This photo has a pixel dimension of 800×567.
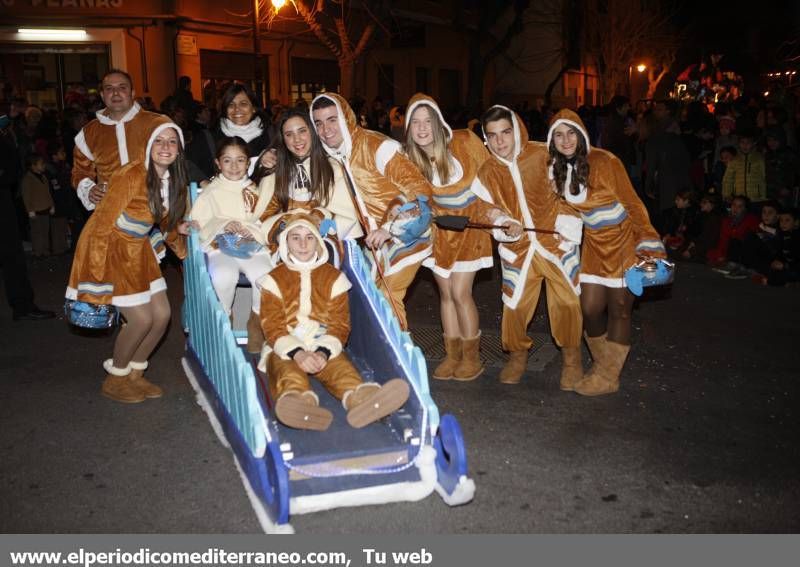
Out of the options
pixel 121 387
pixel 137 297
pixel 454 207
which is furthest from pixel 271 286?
pixel 121 387

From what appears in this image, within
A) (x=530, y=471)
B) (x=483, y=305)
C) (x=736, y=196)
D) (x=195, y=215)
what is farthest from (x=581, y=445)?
(x=736, y=196)

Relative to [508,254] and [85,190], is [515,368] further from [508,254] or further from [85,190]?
[85,190]

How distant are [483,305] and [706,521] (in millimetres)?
4626

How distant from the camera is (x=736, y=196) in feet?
33.0

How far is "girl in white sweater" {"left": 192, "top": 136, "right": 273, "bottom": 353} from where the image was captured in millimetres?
5555

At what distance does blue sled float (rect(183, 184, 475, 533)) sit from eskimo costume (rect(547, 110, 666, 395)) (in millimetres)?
1541

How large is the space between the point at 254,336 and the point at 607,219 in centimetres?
257

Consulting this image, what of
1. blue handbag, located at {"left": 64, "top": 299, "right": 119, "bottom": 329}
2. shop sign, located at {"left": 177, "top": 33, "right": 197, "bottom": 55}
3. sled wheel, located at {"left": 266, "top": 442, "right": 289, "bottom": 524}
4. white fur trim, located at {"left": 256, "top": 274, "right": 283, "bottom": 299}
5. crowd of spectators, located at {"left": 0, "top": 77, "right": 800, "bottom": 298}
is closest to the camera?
sled wheel, located at {"left": 266, "top": 442, "right": 289, "bottom": 524}

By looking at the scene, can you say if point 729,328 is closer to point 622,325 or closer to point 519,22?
point 622,325

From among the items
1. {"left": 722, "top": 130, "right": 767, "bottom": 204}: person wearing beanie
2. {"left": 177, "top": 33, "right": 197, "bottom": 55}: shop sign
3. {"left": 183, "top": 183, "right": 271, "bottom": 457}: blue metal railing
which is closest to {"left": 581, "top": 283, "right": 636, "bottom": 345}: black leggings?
{"left": 183, "top": 183, "right": 271, "bottom": 457}: blue metal railing

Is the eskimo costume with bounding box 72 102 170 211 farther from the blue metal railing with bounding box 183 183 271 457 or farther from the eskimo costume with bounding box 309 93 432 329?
the eskimo costume with bounding box 309 93 432 329

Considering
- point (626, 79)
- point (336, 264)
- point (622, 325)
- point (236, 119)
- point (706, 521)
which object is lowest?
point (706, 521)

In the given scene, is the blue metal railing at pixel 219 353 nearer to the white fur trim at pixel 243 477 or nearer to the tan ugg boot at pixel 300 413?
the tan ugg boot at pixel 300 413

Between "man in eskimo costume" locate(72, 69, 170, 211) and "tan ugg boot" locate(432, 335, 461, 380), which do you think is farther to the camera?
"man in eskimo costume" locate(72, 69, 170, 211)
